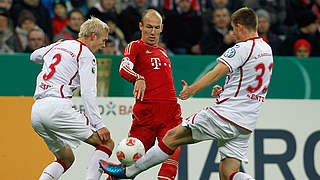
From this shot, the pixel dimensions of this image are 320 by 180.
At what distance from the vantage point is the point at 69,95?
6.86 meters

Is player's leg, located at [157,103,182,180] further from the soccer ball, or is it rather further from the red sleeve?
the red sleeve

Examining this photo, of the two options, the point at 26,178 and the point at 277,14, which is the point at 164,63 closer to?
the point at 26,178

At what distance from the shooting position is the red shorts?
7363 millimetres

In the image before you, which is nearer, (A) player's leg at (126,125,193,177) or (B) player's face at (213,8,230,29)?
(A) player's leg at (126,125,193,177)

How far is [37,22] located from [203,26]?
3064 millimetres

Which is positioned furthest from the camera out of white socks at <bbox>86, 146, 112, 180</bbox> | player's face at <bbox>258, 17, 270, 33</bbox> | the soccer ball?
player's face at <bbox>258, 17, 270, 33</bbox>

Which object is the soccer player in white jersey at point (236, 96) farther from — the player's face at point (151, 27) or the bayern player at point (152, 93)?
the player's face at point (151, 27)

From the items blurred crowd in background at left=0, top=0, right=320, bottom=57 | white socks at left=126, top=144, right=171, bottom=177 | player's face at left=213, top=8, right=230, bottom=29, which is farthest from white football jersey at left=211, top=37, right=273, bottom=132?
player's face at left=213, top=8, right=230, bottom=29

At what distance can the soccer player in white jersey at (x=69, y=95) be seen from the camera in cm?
674

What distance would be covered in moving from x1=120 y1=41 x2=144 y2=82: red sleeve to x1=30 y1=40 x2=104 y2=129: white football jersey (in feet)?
1.17

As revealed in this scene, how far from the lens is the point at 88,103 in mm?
6777

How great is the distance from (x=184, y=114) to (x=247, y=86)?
2.57 m

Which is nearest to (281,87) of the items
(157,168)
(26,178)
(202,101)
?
(202,101)

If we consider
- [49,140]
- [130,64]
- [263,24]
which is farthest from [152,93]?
[263,24]
